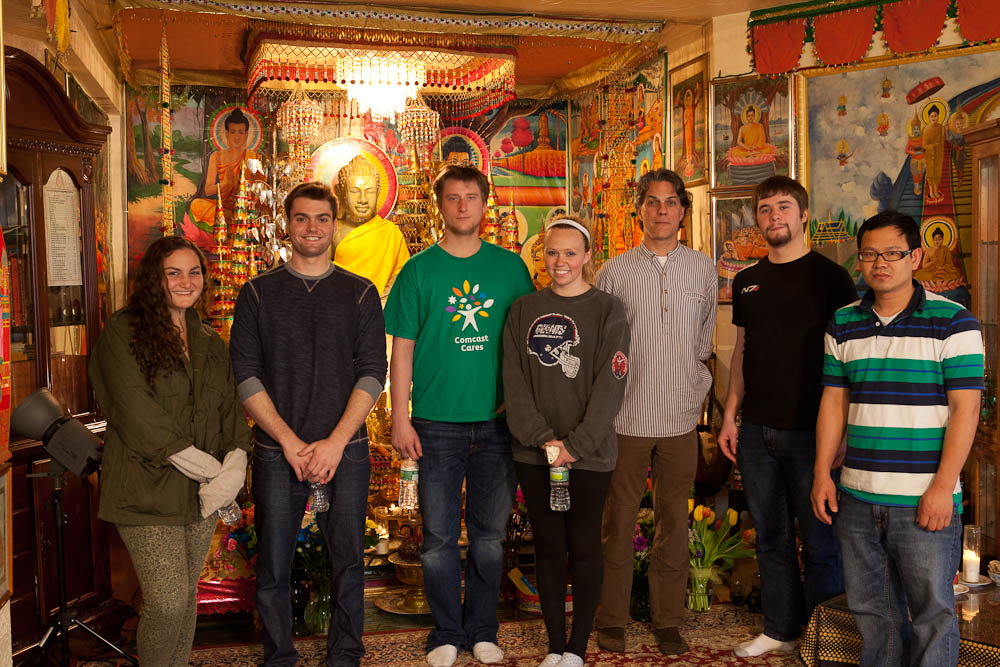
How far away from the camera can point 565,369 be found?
3227 mm

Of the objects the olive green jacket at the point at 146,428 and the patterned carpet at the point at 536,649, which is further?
the patterned carpet at the point at 536,649

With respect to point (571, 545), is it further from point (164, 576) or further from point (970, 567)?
point (970, 567)

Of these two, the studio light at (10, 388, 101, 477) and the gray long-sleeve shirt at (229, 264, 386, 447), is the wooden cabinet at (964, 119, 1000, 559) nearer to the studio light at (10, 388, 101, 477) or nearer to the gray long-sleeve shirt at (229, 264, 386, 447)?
the gray long-sleeve shirt at (229, 264, 386, 447)

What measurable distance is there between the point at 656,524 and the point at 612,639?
50 cm

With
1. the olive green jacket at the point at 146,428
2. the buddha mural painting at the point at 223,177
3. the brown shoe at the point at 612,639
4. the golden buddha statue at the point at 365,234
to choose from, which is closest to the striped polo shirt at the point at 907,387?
the brown shoe at the point at 612,639

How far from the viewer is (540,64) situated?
6727mm

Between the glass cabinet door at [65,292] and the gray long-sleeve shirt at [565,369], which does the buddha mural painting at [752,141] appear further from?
the glass cabinet door at [65,292]

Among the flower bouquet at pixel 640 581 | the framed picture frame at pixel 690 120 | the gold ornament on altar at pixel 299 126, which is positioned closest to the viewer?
the flower bouquet at pixel 640 581

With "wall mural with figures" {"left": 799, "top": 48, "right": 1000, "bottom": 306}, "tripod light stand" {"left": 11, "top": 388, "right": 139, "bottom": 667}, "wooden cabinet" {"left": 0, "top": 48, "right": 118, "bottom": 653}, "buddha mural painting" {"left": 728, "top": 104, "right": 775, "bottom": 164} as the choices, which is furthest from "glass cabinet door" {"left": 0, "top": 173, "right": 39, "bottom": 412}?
"wall mural with figures" {"left": 799, "top": 48, "right": 1000, "bottom": 306}

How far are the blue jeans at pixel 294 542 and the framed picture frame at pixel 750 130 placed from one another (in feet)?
9.95

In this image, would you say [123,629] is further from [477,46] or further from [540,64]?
[540,64]

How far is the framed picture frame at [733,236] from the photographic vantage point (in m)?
5.15

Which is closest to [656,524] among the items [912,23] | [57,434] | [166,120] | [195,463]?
[195,463]

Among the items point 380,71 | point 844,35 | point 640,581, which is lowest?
point 640,581
